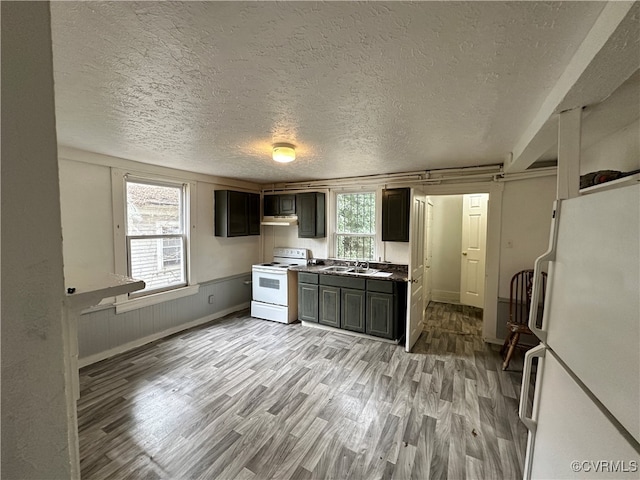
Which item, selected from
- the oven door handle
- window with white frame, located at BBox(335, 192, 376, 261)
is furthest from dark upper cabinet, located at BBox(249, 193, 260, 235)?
window with white frame, located at BBox(335, 192, 376, 261)

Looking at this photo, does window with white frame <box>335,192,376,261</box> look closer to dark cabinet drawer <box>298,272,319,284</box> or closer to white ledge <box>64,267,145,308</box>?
dark cabinet drawer <box>298,272,319,284</box>

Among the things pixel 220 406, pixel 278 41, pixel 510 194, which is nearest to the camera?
pixel 278 41

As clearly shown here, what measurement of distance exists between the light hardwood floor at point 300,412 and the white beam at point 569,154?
1702 mm

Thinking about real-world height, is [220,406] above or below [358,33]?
below

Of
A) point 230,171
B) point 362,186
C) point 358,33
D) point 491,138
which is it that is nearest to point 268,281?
point 230,171

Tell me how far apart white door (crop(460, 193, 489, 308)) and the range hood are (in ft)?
10.1

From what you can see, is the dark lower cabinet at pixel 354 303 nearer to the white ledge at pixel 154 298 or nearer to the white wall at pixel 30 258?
the white ledge at pixel 154 298

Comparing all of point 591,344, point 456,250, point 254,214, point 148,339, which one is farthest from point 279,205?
point 591,344

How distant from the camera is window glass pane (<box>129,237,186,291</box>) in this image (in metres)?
3.45

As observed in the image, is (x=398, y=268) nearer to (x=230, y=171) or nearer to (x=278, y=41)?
(x=230, y=171)

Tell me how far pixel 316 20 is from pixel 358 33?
18 cm

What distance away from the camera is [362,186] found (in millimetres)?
4328

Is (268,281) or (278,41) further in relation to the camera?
(268,281)

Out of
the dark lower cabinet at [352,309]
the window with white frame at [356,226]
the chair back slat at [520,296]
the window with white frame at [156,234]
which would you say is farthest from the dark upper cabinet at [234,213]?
the chair back slat at [520,296]
